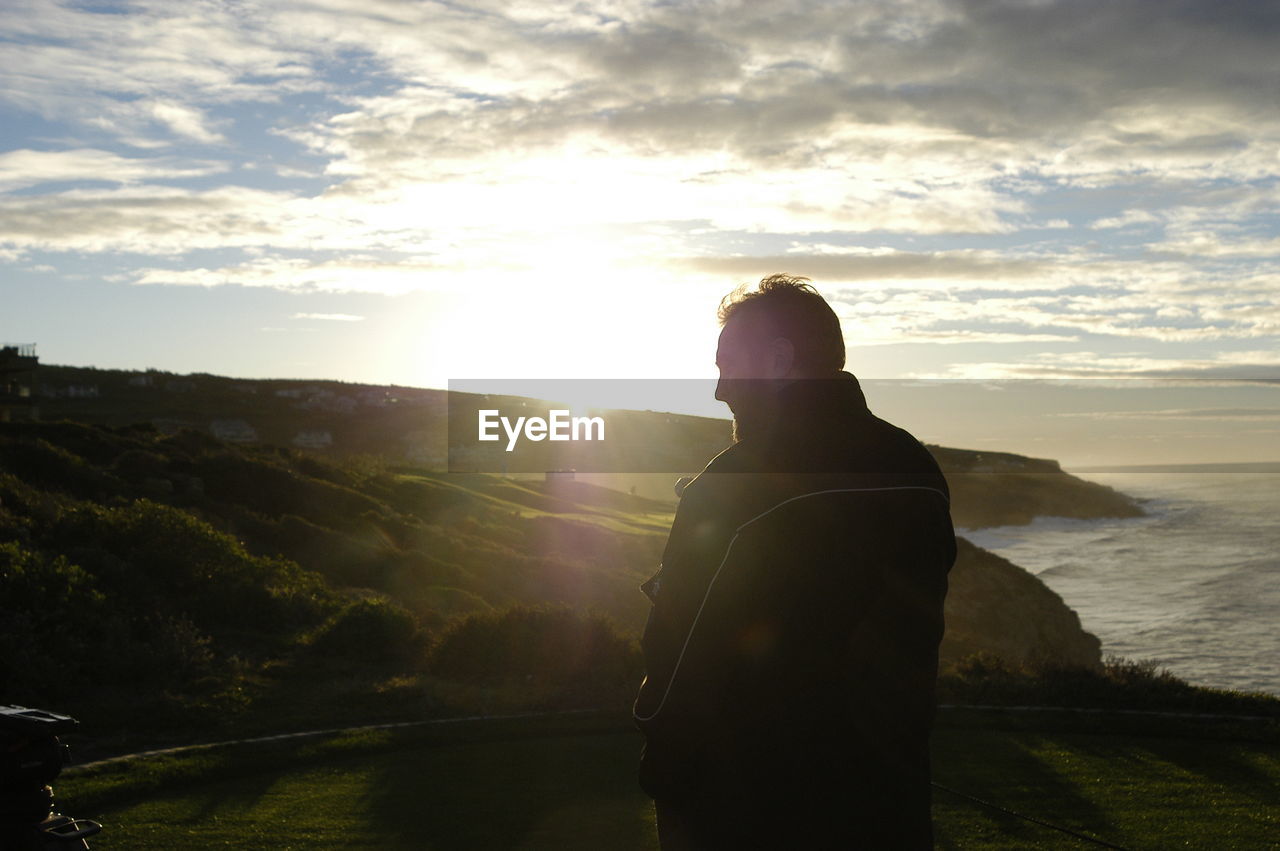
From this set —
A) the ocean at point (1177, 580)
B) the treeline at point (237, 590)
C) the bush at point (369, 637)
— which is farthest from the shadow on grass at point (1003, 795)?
the ocean at point (1177, 580)

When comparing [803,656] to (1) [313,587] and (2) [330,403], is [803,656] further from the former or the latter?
(2) [330,403]

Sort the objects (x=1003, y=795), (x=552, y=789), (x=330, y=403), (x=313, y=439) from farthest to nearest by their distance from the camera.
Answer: (x=330, y=403) < (x=313, y=439) < (x=552, y=789) < (x=1003, y=795)

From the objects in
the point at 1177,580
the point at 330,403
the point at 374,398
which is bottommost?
the point at 1177,580

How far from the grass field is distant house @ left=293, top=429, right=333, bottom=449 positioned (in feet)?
236

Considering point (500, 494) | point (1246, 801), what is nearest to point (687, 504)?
point (1246, 801)

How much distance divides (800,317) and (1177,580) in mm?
60207

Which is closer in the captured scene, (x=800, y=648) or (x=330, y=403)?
(x=800, y=648)

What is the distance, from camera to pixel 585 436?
6375 centimetres

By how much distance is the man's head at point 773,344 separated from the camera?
3205 mm

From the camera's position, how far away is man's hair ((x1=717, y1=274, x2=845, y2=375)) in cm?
321

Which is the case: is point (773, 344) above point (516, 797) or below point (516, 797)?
above

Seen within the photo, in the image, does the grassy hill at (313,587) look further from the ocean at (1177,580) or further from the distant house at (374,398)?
the distant house at (374,398)

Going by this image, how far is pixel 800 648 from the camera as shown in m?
2.83

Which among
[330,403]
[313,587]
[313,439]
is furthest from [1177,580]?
[330,403]
